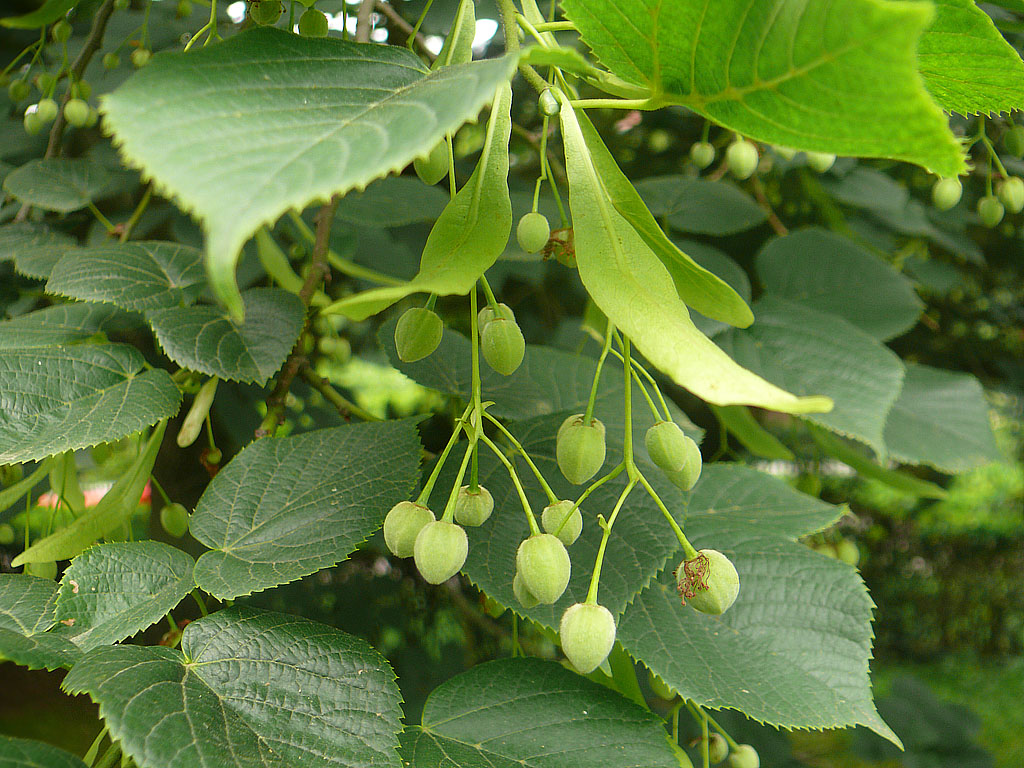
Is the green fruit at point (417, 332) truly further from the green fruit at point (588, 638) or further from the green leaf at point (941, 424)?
the green leaf at point (941, 424)

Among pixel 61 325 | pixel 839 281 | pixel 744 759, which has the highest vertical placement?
pixel 61 325

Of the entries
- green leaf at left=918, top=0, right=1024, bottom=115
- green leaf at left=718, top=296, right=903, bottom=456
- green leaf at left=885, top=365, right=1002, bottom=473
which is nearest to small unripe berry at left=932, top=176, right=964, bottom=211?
green leaf at left=718, top=296, right=903, bottom=456

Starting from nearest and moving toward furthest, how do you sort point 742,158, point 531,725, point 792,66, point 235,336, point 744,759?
1. point 792,66
2. point 531,725
3. point 235,336
4. point 744,759
5. point 742,158

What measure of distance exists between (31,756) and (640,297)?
485 millimetres

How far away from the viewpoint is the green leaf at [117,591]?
1.96 ft

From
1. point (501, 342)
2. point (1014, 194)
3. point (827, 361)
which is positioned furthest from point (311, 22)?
point (1014, 194)

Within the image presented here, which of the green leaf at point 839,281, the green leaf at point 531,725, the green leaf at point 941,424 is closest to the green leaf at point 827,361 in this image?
the green leaf at point 839,281

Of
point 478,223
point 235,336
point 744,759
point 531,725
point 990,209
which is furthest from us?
point 990,209

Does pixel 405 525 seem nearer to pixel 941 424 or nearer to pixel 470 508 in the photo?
pixel 470 508

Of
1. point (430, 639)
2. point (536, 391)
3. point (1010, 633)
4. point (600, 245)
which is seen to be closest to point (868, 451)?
point (430, 639)

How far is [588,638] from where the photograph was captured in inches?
22.5

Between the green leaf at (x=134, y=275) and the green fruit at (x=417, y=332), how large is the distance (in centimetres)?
35

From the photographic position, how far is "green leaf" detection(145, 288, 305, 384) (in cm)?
77

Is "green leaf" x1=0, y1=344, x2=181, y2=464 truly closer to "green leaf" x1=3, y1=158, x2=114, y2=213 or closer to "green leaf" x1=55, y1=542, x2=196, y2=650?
"green leaf" x1=55, y1=542, x2=196, y2=650
